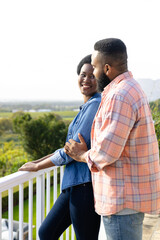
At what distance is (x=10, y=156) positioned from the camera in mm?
25922

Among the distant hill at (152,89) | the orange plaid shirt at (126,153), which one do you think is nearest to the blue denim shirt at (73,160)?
the orange plaid shirt at (126,153)

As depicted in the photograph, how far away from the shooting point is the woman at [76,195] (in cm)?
133

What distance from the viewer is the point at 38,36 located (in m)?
41.9

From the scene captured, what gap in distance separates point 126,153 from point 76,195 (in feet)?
1.46

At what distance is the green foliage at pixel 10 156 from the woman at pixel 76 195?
20330mm

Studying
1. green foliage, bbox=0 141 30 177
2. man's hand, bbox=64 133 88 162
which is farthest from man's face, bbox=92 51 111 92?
green foliage, bbox=0 141 30 177

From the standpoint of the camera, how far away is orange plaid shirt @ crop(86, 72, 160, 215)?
98 centimetres

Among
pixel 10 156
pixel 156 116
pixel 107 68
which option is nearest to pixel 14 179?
pixel 107 68

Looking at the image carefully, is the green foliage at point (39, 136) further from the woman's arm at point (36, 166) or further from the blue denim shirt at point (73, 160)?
the blue denim shirt at point (73, 160)

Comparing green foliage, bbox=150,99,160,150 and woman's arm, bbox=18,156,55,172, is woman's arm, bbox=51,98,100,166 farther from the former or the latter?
green foliage, bbox=150,99,160,150

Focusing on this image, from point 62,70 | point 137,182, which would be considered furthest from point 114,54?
point 62,70

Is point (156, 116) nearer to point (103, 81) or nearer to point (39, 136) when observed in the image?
point (103, 81)

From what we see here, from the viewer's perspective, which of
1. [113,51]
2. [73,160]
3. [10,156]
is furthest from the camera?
[10,156]

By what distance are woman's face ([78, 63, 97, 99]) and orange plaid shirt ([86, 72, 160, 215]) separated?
0.48 metres
